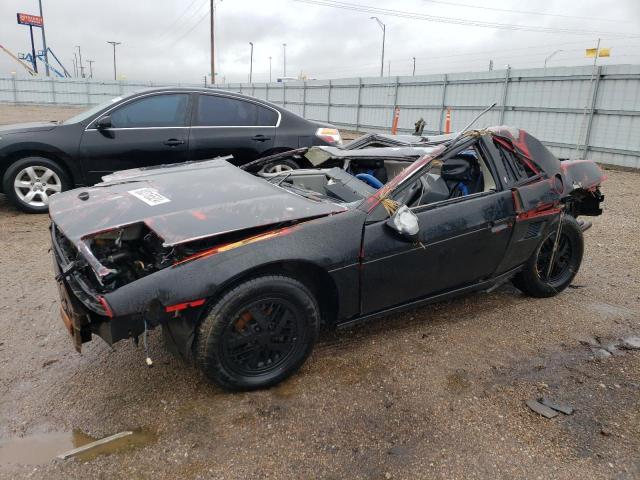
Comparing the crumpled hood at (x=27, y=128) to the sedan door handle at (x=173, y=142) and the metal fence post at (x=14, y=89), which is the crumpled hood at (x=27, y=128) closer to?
the sedan door handle at (x=173, y=142)

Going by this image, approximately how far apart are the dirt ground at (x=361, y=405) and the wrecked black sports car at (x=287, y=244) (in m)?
0.29

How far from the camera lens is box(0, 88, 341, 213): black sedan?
5746mm

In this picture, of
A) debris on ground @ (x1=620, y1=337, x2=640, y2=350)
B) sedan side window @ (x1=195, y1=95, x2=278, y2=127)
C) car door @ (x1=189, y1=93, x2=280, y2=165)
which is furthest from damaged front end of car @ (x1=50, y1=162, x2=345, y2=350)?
sedan side window @ (x1=195, y1=95, x2=278, y2=127)

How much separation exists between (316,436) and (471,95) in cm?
1500

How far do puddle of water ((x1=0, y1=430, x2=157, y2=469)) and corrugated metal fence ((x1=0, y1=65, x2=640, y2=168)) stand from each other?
12578 millimetres

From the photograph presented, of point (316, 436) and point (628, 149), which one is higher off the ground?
point (628, 149)

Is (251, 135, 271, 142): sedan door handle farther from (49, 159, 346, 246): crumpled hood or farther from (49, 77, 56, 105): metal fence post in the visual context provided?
(49, 77, 56, 105): metal fence post

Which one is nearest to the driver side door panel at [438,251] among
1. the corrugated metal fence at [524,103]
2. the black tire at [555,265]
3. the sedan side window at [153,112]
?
the black tire at [555,265]

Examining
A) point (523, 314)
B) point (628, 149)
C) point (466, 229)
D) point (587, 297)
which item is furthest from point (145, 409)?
point (628, 149)

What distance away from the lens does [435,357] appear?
3102 millimetres

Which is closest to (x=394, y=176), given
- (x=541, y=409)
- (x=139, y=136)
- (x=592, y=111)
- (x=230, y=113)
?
(x=541, y=409)

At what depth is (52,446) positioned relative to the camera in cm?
229

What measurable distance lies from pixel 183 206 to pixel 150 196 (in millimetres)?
342

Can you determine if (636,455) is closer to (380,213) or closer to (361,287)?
(361,287)
